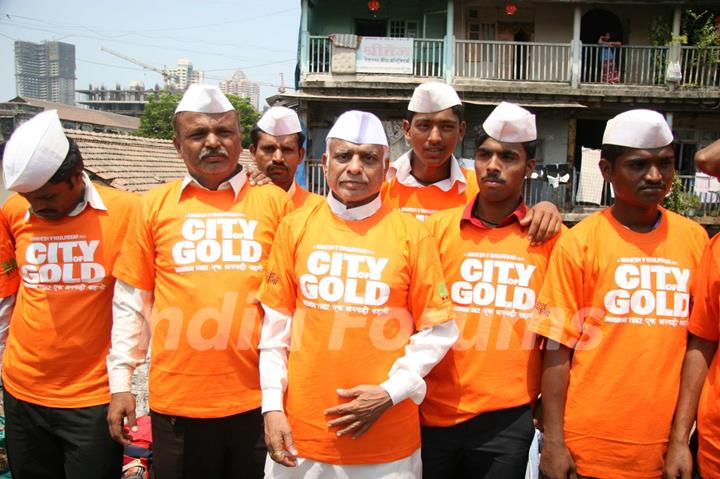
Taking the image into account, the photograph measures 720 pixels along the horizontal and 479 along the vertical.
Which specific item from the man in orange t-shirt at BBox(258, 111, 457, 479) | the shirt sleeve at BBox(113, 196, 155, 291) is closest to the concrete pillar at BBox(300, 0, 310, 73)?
the shirt sleeve at BBox(113, 196, 155, 291)

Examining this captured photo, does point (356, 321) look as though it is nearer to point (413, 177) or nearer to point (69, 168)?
point (413, 177)

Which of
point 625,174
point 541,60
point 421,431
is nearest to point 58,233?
point 421,431

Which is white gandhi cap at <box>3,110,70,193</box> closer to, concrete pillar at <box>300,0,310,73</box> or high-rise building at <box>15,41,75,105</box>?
concrete pillar at <box>300,0,310,73</box>

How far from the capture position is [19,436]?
9.49 ft

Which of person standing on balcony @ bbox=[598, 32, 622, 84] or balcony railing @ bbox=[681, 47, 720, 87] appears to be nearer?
balcony railing @ bbox=[681, 47, 720, 87]

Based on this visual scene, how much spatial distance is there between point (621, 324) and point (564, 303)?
0.23 meters

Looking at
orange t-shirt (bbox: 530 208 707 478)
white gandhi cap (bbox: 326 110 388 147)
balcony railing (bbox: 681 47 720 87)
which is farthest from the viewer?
balcony railing (bbox: 681 47 720 87)

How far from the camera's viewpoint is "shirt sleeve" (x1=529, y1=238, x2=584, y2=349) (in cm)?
231

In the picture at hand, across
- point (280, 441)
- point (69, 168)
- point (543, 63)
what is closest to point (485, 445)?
point (280, 441)

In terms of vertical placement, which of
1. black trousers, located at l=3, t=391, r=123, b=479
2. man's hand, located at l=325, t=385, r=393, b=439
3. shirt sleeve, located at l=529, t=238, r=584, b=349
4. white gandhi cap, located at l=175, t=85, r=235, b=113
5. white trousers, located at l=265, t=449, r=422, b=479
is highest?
white gandhi cap, located at l=175, t=85, r=235, b=113

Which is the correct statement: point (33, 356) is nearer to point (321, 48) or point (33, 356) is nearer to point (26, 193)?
point (26, 193)

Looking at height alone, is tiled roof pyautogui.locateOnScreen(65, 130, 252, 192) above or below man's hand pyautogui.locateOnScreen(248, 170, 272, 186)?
above

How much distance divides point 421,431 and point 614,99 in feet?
47.8

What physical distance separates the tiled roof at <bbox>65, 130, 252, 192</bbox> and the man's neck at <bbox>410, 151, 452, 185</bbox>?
781cm
